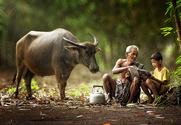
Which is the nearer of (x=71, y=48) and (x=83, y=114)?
(x=83, y=114)

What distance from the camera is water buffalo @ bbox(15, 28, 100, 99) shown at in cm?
1041

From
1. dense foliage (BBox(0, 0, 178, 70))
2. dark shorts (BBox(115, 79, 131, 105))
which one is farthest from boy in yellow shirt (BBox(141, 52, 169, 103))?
dense foliage (BBox(0, 0, 178, 70))

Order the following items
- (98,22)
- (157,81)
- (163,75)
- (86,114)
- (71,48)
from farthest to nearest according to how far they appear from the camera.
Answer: (98,22) → (71,48) → (163,75) → (157,81) → (86,114)

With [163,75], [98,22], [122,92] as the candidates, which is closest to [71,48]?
[122,92]

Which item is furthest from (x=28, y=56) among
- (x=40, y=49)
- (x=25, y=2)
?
(x=25, y=2)

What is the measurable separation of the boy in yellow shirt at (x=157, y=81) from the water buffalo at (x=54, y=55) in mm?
1896

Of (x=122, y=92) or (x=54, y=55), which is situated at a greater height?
(x=54, y=55)

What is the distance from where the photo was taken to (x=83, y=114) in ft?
24.2

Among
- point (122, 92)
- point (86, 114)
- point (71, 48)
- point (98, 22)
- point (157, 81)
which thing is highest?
point (98, 22)

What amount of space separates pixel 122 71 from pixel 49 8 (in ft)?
52.7

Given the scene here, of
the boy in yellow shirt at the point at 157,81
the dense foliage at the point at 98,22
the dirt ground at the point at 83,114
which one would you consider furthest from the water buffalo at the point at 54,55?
the dense foliage at the point at 98,22

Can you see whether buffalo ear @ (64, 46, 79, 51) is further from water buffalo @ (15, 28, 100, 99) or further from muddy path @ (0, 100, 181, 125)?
muddy path @ (0, 100, 181, 125)

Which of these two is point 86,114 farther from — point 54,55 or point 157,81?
point 54,55

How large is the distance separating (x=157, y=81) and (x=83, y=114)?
171 cm
